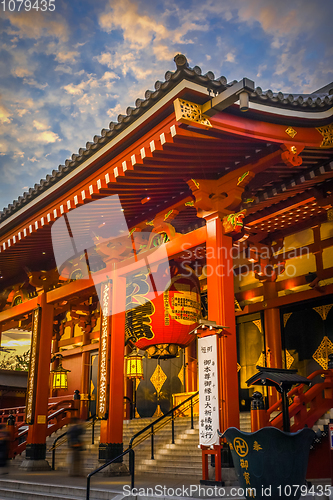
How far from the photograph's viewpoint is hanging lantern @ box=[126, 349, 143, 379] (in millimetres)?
11005

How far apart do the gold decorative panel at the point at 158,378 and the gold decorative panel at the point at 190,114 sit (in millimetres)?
9444

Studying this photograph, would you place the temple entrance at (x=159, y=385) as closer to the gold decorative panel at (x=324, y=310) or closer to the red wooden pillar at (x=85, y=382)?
the red wooden pillar at (x=85, y=382)

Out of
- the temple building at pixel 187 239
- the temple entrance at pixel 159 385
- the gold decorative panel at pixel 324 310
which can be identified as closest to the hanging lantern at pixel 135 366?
the temple building at pixel 187 239

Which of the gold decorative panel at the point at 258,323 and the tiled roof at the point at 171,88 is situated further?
the gold decorative panel at the point at 258,323

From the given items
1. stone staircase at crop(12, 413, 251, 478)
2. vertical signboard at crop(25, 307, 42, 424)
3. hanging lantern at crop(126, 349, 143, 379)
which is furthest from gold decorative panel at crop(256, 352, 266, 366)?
vertical signboard at crop(25, 307, 42, 424)

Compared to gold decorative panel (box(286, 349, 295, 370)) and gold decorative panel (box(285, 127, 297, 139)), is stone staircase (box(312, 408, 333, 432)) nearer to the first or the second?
gold decorative panel (box(286, 349, 295, 370))

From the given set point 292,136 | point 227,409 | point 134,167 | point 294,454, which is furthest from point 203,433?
point 292,136

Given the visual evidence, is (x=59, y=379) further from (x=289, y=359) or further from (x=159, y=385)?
(x=289, y=359)

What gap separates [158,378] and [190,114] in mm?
9714

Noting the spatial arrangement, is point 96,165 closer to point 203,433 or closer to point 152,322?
point 152,322

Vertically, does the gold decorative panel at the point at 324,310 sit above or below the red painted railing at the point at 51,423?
above

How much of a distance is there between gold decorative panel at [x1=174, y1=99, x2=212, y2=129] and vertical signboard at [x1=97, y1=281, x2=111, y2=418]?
15.4 feet

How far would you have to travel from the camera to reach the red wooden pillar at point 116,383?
28.2 feet

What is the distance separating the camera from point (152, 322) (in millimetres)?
7770
